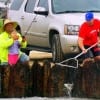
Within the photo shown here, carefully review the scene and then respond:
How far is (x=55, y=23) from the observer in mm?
11969

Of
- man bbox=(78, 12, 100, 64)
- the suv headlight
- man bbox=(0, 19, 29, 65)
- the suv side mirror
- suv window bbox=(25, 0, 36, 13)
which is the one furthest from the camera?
suv window bbox=(25, 0, 36, 13)

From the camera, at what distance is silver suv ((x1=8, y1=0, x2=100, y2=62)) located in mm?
11539

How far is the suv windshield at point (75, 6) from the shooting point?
481 inches

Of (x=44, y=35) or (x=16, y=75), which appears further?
(x=44, y=35)

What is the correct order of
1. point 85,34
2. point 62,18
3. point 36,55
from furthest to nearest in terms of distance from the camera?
point 36,55, point 62,18, point 85,34

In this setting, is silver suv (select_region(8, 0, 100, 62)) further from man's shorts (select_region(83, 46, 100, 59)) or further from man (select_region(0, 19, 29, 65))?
man (select_region(0, 19, 29, 65))

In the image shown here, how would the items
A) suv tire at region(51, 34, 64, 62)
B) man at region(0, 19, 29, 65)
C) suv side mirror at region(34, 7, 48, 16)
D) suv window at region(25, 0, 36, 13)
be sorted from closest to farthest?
man at region(0, 19, 29, 65) → suv tire at region(51, 34, 64, 62) → suv side mirror at region(34, 7, 48, 16) → suv window at region(25, 0, 36, 13)

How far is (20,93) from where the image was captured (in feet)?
28.5

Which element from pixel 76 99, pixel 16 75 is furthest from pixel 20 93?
pixel 76 99

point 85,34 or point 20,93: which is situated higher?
point 85,34

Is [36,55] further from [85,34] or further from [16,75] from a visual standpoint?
[16,75]

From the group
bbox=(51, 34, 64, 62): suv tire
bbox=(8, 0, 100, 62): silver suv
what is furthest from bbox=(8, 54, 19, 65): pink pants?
bbox=(51, 34, 64, 62): suv tire

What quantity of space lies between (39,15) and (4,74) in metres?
4.44

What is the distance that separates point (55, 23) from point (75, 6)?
2.41 ft
